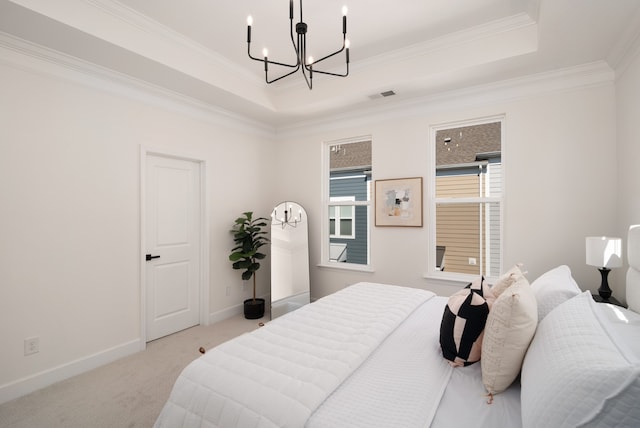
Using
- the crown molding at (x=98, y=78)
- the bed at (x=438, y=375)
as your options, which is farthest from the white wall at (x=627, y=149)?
the crown molding at (x=98, y=78)

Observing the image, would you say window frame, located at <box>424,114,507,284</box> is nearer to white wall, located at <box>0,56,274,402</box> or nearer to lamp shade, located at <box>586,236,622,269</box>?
lamp shade, located at <box>586,236,622,269</box>

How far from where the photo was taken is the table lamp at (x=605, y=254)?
2.28 m

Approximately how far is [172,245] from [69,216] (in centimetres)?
107

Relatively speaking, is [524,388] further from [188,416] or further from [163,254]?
[163,254]

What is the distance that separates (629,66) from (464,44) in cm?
126

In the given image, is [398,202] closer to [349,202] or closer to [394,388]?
[349,202]

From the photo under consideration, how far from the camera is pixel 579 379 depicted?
839 mm

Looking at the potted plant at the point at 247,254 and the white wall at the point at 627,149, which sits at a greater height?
the white wall at the point at 627,149

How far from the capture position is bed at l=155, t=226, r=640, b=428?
0.85 meters

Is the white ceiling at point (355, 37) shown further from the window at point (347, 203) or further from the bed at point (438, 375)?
the bed at point (438, 375)

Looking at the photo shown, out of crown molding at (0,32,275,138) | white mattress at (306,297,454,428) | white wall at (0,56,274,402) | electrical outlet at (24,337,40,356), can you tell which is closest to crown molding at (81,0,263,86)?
crown molding at (0,32,275,138)

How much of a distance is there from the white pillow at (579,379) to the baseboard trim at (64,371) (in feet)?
10.8

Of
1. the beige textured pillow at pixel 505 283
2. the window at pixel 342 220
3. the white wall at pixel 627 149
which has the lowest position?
the beige textured pillow at pixel 505 283

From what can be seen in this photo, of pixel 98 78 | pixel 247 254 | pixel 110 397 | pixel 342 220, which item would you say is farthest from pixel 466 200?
pixel 98 78
